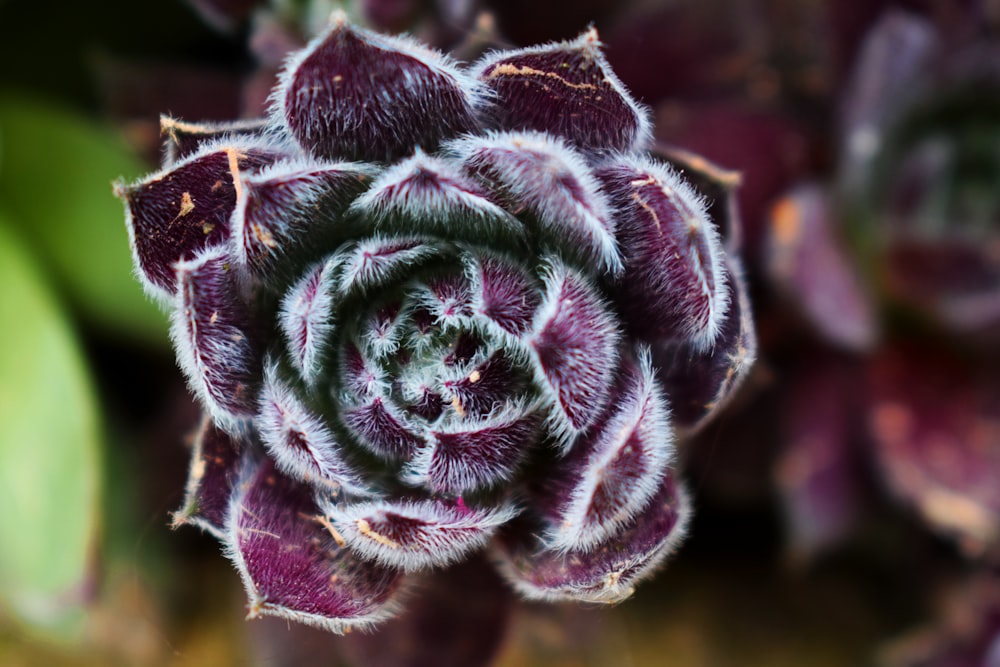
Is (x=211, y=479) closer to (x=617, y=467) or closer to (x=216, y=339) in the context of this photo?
(x=216, y=339)

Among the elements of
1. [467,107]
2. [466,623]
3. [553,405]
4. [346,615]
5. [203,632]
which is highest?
[467,107]

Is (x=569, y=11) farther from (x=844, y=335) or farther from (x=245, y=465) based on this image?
(x=245, y=465)

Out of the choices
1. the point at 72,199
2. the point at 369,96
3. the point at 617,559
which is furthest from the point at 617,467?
the point at 72,199

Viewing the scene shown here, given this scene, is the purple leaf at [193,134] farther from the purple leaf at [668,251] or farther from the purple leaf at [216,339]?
the purple leaf at [668,251]

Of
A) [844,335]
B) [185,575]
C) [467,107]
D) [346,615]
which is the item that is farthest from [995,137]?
[185,575]

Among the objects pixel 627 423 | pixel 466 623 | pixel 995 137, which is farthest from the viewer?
pixel 995 137

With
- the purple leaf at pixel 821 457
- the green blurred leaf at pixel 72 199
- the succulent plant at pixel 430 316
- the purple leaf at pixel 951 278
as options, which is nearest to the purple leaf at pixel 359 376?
the succulent plant at pixel 430 316

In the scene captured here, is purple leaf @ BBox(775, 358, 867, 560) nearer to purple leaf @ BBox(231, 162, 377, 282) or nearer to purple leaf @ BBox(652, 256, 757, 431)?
purple leaf @ BBox(652, 256, 757, 431)
